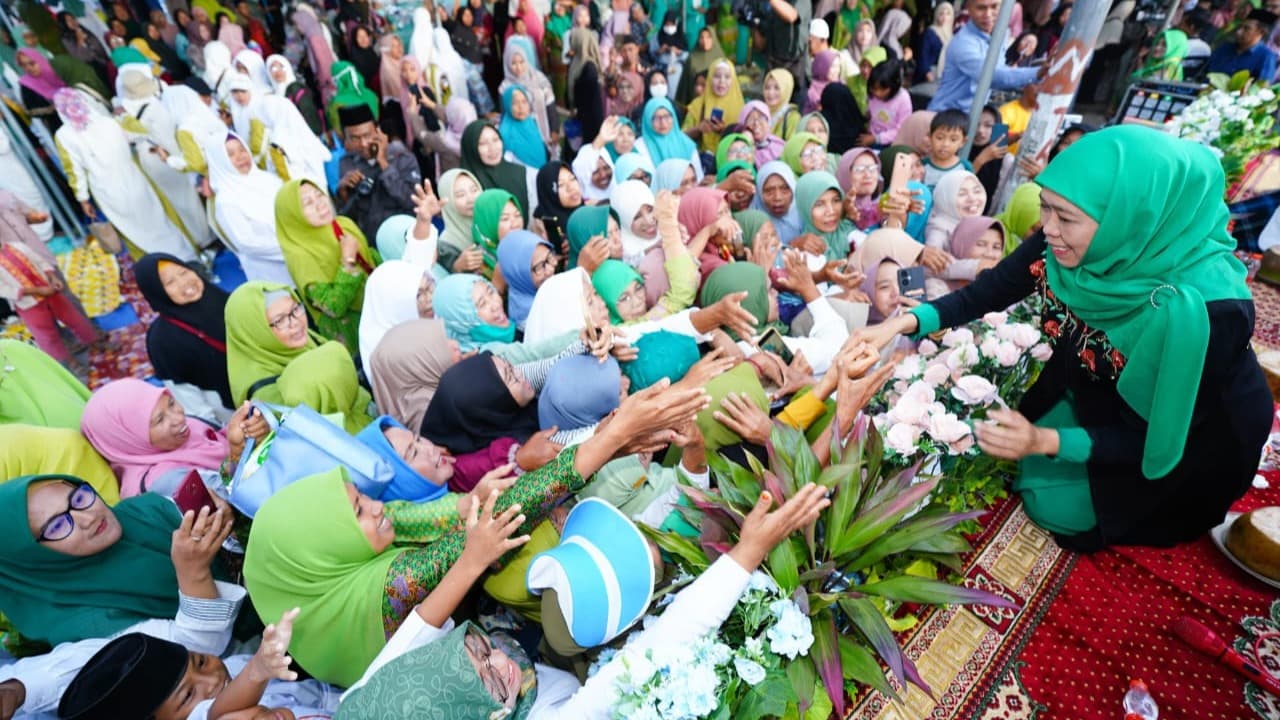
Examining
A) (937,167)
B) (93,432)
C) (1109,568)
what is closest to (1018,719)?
(1109,568)

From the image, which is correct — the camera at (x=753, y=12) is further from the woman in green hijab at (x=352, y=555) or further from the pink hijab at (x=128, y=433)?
the pink hijab at (x=128, y=433)

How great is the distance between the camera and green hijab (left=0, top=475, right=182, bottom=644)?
1903 millimetres

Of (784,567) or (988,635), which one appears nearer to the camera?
(784,567)

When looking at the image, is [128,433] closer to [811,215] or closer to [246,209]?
[246,209]

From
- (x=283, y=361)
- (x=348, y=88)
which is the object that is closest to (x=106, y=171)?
(x=348, y=88)

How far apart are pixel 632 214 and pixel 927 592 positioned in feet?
10.4

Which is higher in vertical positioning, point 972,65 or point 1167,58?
point 972,65

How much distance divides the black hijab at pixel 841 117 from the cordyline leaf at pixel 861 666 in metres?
5.65

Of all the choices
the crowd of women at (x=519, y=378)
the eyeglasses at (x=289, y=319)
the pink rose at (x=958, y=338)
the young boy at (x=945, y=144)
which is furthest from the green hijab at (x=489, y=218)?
the young boy at (x=945, y=144)

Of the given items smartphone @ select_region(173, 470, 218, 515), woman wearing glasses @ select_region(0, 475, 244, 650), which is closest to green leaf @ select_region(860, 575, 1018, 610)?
woman wearing glasses @ select_region(0, 475, 244, 650)

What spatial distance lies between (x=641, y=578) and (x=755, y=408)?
0.93m

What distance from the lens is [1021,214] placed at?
3541 mm

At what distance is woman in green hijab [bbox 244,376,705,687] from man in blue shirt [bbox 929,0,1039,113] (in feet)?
17.4

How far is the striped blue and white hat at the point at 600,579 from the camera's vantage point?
1.41 m
